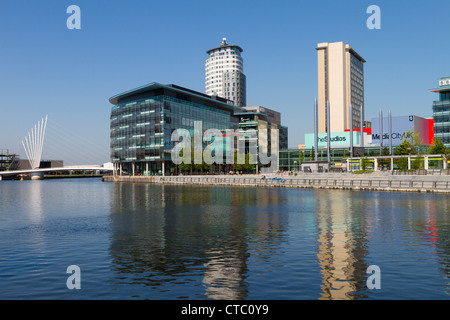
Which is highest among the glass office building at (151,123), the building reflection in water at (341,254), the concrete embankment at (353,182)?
the glass office building at (151,123)

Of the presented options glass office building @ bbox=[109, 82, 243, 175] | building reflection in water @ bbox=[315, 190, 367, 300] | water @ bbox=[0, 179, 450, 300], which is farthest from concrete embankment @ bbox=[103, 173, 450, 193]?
building reflection in water @ bbox=[315, 190, 367, 300]

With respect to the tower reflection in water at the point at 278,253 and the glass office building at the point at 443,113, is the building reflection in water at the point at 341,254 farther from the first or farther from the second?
the glass office building at the point at 443,113

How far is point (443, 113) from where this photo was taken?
16488cm

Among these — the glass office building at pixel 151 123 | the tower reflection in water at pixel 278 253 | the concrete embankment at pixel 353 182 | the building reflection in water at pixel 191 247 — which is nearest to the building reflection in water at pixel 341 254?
the tower reflection in water at pixel 278 253

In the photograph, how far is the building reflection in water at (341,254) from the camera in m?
17.8

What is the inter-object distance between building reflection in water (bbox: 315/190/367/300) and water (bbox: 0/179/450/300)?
57 mm

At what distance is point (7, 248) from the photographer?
2808cm

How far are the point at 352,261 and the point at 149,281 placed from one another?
11.7m

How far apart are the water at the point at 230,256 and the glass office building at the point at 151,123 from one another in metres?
129

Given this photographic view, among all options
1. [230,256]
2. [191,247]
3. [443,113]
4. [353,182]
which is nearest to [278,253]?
[230,256]

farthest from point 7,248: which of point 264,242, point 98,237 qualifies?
point 264,242

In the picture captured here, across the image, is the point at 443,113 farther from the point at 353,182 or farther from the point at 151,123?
the point at 151,123
